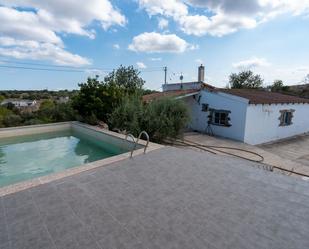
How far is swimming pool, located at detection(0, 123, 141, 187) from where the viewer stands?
308 inches

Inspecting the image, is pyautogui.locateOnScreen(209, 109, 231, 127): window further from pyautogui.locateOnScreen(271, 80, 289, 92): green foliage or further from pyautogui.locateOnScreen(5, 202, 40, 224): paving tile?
pyautogui.locateOnScreen(271, 80, 289, 92): green foliage

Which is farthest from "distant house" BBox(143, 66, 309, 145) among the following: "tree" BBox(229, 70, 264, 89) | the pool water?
"tree" BBox(229, 70, 264, 89)

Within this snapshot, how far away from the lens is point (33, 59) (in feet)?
70.3

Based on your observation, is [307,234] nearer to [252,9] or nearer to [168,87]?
[252,9]

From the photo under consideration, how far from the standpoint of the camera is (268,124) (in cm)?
1320

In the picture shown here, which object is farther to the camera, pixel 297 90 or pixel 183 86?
pixel 297 90

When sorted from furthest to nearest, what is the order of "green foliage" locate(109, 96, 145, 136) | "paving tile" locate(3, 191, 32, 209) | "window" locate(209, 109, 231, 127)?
"window" locate(209, 109, 231, 127) < "green foliage" locate(109, 96, 145, 136) < "paving tile" locate(3, 191, 32, 209)

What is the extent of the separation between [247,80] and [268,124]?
20557mm

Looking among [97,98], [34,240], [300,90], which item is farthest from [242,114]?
[300,90]

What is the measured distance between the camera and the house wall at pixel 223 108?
11.8m

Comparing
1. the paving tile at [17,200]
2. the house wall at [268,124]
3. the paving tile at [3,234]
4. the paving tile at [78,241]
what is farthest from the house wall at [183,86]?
the paving tile at [3,234]

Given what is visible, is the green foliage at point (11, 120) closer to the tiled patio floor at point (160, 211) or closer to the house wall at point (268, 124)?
the tiled patio floor at point (160, 211)

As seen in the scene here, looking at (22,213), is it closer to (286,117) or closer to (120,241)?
(120,241)

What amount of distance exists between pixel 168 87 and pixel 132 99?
29.6 ft
